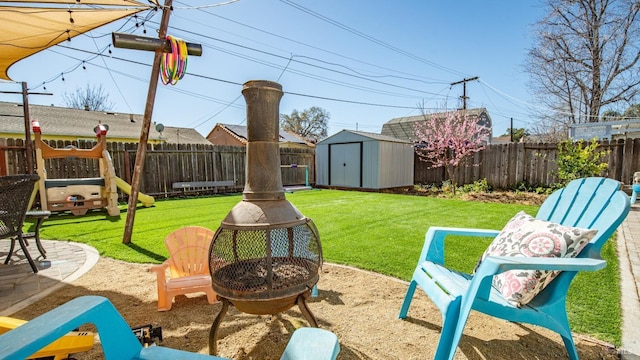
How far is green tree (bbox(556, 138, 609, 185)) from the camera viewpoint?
275 inches

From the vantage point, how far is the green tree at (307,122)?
32531mm

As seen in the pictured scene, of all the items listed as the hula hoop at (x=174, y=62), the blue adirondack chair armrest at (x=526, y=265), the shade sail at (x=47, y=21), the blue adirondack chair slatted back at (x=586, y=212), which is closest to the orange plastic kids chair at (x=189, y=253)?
the hula hoop at (x=174, y=62)

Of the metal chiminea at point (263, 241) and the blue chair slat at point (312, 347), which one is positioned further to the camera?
the metal chiminea at point (263, 241)

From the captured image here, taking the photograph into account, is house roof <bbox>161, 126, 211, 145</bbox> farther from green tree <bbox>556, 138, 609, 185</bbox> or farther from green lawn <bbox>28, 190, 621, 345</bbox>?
green tree <bbox>556, 138, 609, 185</bbox>

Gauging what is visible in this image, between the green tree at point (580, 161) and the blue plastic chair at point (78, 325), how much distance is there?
359 inches

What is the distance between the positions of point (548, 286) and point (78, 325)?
6.42ft

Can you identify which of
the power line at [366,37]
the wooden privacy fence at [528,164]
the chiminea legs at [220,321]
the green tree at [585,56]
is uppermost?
the power line at [366,37]

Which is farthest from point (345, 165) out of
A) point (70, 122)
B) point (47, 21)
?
point (70, 122)

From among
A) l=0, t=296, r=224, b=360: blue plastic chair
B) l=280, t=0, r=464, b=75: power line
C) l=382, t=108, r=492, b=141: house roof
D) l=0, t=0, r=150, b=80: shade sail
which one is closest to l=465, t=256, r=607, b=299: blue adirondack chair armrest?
l=0, t=296, r=224, b=360: blue plastic chair

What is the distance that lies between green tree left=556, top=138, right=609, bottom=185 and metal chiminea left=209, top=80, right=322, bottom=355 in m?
8.20

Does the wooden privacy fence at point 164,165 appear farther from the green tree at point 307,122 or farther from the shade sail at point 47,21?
the green tree at point 307,122

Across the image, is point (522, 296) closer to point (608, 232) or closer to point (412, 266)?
point (608, 232)

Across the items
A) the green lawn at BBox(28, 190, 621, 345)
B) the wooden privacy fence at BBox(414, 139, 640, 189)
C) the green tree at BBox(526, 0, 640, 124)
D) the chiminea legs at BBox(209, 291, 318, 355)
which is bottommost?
the green lawn at BBox(28, 190, 621, 345)

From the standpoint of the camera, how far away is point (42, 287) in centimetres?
264
